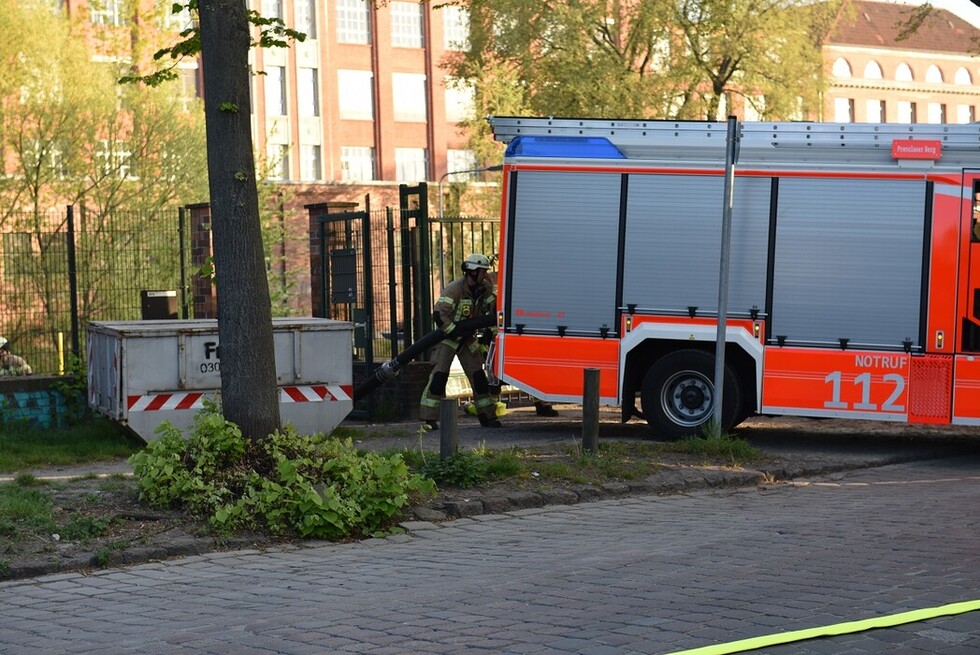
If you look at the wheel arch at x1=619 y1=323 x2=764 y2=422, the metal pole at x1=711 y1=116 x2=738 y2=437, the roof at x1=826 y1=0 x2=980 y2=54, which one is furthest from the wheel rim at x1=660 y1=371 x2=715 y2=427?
the roof at x1=826 y1=0 x2=980 y2=54

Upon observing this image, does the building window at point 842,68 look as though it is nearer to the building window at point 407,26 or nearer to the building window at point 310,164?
the building window at point 407,26

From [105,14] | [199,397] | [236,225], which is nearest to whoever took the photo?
[236,225]

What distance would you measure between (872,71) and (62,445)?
7041cm

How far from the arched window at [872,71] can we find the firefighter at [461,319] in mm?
66798

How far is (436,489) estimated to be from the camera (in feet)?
32.9

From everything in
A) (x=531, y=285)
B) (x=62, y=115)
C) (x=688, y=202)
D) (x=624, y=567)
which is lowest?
(x=624, y=567)

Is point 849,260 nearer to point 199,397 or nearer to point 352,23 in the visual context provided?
point 199,397

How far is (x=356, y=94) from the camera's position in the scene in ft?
209

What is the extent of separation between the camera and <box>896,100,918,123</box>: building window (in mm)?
79312

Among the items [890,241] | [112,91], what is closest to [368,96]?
[112,91]

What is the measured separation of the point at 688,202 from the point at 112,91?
23372mm

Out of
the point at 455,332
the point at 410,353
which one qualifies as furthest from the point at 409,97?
the point at 455,332

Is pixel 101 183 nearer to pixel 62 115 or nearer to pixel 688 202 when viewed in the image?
pixel 62 115

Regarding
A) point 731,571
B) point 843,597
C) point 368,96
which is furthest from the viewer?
point 368,96
